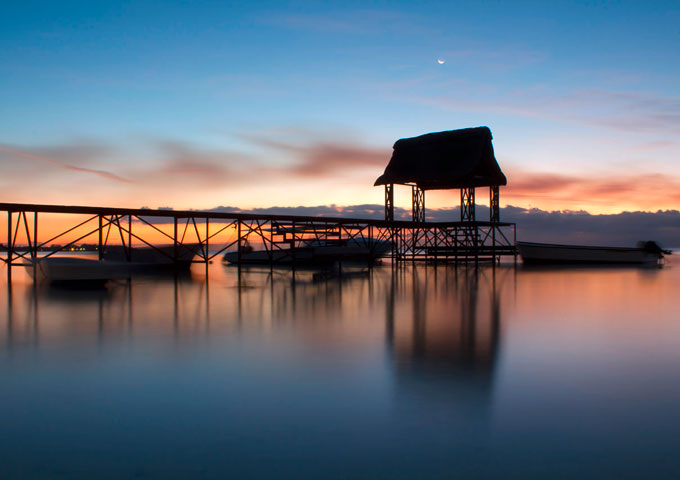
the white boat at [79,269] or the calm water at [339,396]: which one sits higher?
the white boat at [79,269]

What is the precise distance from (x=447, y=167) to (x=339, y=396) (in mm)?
32114

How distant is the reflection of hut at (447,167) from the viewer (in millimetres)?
34812

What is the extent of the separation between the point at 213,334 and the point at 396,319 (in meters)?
3.84

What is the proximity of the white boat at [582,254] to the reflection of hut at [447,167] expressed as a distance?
17.1 feet

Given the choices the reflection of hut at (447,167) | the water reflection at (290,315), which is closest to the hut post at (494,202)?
the reflection of hut at (447,167)

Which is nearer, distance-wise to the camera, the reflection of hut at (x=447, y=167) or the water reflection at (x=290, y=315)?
the water reflection at (x=290, y=315)

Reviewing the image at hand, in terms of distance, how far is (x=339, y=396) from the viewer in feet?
16.4

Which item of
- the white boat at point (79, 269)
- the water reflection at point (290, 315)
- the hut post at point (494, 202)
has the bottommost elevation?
the water reflection at point (290, 315)

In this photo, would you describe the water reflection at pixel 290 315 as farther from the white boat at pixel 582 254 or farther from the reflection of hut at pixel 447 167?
the white boat at pixel 582 254

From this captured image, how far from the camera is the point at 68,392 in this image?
→ 17.1 ft

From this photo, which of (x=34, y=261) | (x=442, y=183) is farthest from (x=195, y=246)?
(x=442, y=183)

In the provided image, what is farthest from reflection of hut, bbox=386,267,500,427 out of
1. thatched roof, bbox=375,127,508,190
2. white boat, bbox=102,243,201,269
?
thatched roof, bbox=375,127,508,190

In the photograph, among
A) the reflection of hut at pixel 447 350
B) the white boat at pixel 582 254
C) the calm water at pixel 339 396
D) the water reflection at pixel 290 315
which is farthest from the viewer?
the white boat at pixel 582 254

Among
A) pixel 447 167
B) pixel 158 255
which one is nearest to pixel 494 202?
pixel 447 167
